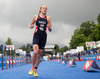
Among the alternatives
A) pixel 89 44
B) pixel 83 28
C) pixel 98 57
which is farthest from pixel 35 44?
pixel 83 28

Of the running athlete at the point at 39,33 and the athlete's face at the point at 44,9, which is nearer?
the running athlete at the point at 39,33

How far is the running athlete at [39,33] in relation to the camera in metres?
4.27

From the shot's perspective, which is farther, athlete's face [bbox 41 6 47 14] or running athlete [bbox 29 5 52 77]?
athlete's face [bbox 41 6 47 14]

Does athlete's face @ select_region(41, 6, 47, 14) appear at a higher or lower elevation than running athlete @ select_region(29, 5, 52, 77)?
higher

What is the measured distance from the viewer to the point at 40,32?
169 inches

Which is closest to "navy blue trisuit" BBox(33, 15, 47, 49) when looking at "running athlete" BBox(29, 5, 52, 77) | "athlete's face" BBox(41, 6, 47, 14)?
"running athlete" BBox(29, 5, 52, 77)

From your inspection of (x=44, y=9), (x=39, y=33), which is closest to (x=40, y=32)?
(x=39, y=33)

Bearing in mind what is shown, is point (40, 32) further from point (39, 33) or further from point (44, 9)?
point (44, 9)

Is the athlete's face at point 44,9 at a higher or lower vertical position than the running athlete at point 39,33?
higher

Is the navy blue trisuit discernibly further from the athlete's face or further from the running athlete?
the athlete's face

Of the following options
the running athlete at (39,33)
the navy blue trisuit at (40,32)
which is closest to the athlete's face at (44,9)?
the running athlete at (39,33)

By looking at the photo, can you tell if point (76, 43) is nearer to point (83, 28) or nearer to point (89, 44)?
point (83, 28)

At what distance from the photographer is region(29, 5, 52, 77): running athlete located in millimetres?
4270

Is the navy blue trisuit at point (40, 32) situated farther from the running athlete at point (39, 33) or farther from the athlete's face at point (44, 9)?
the athlete's face at point (44, 9)
